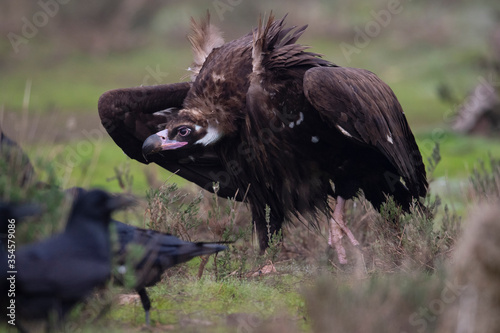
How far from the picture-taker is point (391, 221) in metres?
6.57

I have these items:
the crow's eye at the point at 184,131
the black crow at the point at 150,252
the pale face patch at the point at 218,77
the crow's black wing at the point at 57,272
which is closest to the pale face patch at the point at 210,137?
the crow's eye at the point at 184,131

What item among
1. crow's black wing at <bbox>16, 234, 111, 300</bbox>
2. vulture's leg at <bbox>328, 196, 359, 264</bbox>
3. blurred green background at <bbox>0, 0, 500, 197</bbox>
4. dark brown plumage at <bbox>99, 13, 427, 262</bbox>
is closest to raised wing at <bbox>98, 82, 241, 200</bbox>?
dark brown plumage at <bbox>99, 13, 427, 262</bbox>

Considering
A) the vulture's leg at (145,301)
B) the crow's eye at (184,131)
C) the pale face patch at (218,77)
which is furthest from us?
the crow's eye at (184,131)

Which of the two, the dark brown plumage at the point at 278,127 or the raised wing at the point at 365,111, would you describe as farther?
the dark brown plumage at the point at 278,127

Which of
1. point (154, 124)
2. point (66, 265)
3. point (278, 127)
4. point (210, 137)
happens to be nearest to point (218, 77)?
point (210, 137)

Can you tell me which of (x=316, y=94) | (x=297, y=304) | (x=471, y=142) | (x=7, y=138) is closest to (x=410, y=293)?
(x=297, y=304)

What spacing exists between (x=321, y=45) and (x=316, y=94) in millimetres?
18373

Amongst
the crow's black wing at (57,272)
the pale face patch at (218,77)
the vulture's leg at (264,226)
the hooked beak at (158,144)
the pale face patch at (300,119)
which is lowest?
the vulture's leg at (264,226)

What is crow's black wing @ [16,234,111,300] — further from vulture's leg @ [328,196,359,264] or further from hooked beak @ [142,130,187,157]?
vulture's leg @ [328,196,359,264]

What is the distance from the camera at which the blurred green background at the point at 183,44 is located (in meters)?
19.8

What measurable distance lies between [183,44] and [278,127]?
61.7 ft

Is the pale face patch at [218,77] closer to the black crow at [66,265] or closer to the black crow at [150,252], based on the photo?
the black crow at [150,252]

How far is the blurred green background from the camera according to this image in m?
19.8

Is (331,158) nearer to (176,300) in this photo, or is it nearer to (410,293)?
(176,300)
